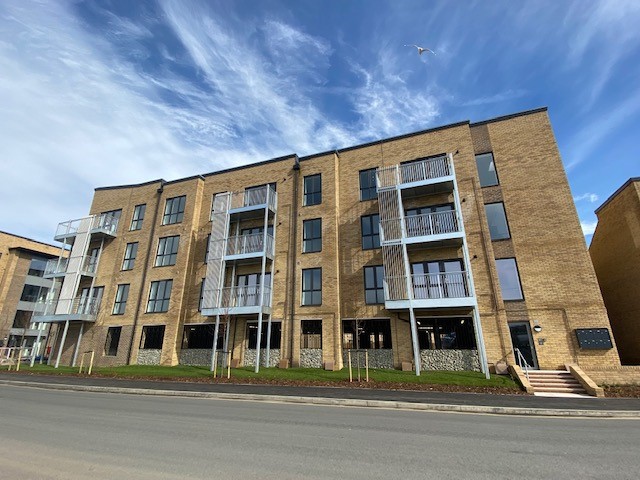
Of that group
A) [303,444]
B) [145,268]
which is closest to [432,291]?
[303,444]

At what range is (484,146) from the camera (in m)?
19.6

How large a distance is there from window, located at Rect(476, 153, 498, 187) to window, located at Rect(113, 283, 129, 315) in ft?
84.4

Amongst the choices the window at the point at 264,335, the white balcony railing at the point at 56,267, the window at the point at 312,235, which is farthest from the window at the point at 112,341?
the window at the point at 312,235

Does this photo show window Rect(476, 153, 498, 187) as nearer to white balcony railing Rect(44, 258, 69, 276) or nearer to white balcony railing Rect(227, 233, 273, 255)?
white balcony railing Rect(227, 233, 273, 255)

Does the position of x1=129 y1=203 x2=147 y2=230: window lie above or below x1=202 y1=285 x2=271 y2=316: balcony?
above

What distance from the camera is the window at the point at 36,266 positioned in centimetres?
4147

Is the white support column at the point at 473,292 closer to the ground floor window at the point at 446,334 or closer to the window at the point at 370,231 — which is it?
the ground floor window at the point at 446,334

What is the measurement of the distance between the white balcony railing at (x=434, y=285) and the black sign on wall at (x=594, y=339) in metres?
5.07

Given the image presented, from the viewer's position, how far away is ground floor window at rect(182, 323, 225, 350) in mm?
21109

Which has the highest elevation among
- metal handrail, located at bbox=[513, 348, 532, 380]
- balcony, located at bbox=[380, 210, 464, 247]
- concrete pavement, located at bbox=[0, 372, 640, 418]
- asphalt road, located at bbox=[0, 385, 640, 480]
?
balcony, located at bbox=[380, 210, 464, 247]

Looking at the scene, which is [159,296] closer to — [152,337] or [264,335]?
[152,337]

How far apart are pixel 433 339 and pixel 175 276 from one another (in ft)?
57.9

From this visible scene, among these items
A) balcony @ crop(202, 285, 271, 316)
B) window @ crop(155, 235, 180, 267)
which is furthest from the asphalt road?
window @ crop(155, 235, 180, 267)

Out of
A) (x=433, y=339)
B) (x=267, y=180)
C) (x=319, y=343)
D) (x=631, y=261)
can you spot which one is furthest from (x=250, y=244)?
(x=631, y=261)
